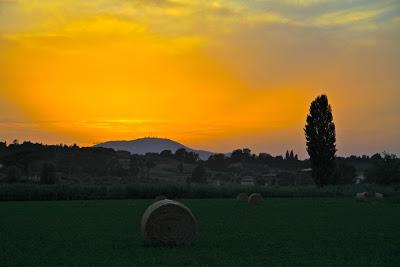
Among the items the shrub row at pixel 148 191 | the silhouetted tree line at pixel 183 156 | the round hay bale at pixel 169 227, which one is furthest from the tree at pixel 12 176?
the silhouetted tree line at pixel 183 156

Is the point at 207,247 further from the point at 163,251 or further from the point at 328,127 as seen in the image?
the point at 328,127

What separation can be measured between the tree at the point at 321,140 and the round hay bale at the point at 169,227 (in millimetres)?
51661

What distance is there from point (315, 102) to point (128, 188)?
28646mm

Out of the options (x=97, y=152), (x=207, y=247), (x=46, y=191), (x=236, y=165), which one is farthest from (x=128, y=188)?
(x=236, y=165)

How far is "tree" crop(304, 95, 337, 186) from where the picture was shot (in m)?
68.1

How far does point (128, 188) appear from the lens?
55.3 metres

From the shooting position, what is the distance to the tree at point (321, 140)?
68125 millimetres

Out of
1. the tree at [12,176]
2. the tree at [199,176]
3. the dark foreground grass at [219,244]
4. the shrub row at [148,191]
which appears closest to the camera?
the dark foreground grass at [219,244]

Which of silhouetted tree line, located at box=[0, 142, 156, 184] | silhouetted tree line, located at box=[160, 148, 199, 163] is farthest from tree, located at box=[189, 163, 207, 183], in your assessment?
silhouetted tree line, located at box=[160, 148, 199, 163]

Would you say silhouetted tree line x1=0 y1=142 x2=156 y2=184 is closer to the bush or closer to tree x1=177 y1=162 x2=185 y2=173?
tree x1=177 y1=162 x2=185 y2=173

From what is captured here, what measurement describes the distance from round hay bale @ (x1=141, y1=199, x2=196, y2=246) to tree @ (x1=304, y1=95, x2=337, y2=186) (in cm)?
5166

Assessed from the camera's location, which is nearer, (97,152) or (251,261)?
(251,261)

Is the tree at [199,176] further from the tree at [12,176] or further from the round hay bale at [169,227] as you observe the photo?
the round hay bale at [169,227]

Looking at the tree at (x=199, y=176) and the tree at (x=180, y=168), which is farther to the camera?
the tree at (x=180, y=168)
